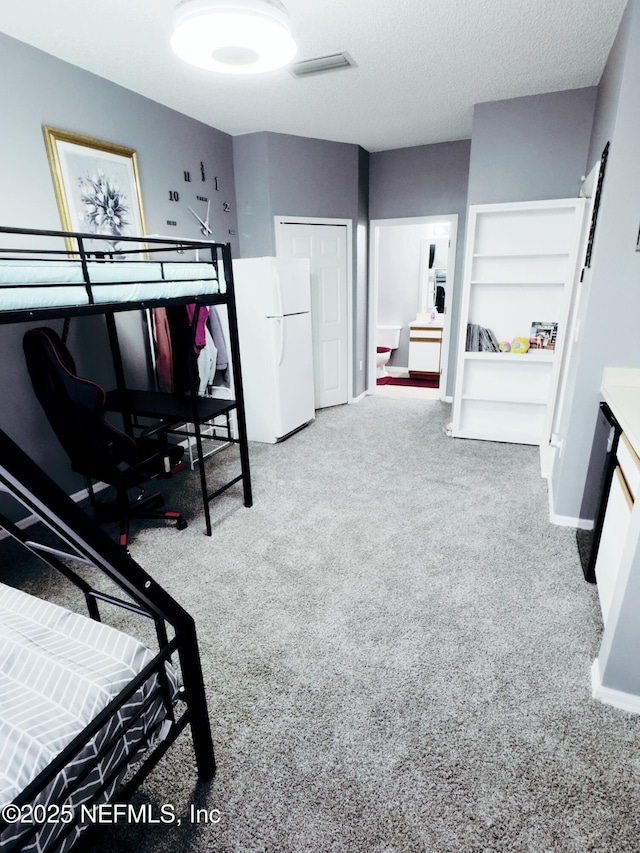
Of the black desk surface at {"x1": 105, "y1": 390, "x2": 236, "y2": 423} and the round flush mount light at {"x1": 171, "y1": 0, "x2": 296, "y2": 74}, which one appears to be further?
the black desk surface at {"x1": 105, "y1": 390, "x2": 236, "y2": 423}

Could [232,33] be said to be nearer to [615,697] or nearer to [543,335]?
[615,697]

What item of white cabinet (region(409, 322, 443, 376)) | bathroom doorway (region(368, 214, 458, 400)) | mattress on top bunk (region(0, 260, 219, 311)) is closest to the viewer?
mattress on top bunk (region(0, 260, 219, 311))

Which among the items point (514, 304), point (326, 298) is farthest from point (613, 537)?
point (326, 298)

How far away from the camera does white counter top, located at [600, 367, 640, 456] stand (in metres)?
1.62

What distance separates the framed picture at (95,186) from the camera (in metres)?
2.71

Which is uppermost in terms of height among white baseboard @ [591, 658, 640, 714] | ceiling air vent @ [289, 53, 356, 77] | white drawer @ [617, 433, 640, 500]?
ceiling air vent @ [289, 53, 356, 77]

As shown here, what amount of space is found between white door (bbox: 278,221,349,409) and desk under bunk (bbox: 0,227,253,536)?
1.45 m

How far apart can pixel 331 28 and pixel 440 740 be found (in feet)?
10.9

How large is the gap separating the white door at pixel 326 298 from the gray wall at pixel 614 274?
265 cm

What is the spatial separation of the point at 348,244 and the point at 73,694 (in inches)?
186

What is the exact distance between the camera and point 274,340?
12.7 ft

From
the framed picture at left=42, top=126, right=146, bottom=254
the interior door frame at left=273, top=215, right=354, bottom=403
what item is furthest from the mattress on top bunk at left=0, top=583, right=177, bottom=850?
the interior door frame at left=273, top=215, right=354, bottom=403

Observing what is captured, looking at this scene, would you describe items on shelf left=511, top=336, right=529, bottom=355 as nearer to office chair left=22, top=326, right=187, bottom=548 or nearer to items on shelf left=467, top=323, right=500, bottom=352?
items on shelf left=467, top=323, right=500, bottom=352

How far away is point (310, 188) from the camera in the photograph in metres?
4.44
